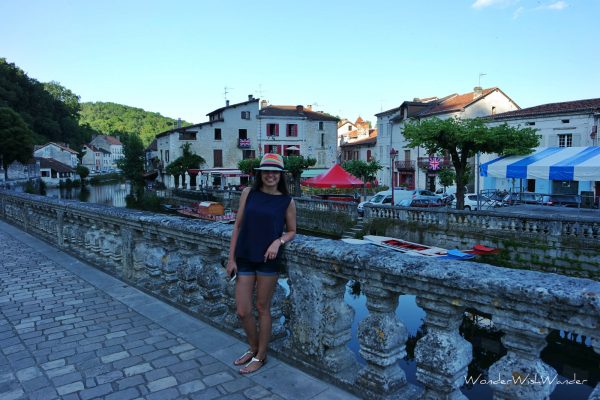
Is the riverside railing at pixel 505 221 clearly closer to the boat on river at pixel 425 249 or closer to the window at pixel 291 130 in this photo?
the boat on river at pixel 425 249

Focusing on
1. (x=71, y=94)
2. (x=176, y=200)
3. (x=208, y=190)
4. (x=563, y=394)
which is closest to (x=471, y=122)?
(x=563, y=394)

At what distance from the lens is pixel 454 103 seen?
1535 inches

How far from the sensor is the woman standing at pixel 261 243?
3129 millimetres

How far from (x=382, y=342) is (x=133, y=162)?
57.2m

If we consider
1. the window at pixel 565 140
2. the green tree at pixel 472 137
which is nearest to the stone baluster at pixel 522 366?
the green tree at pixel 472 137

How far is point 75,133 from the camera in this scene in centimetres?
9438

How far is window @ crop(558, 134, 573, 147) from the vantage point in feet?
96.4

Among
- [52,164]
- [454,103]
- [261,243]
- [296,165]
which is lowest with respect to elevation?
[261,243]

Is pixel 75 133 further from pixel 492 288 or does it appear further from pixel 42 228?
pixel 492 288

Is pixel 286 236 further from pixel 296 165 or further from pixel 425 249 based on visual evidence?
pixel 296 165

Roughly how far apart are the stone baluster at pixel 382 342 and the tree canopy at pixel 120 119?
452 feet

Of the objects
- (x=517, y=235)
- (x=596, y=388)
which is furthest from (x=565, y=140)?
(x=596, y=388)

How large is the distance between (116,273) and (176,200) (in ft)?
118

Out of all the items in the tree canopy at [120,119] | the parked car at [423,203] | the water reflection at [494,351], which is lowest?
the water reflection at [494,351]
